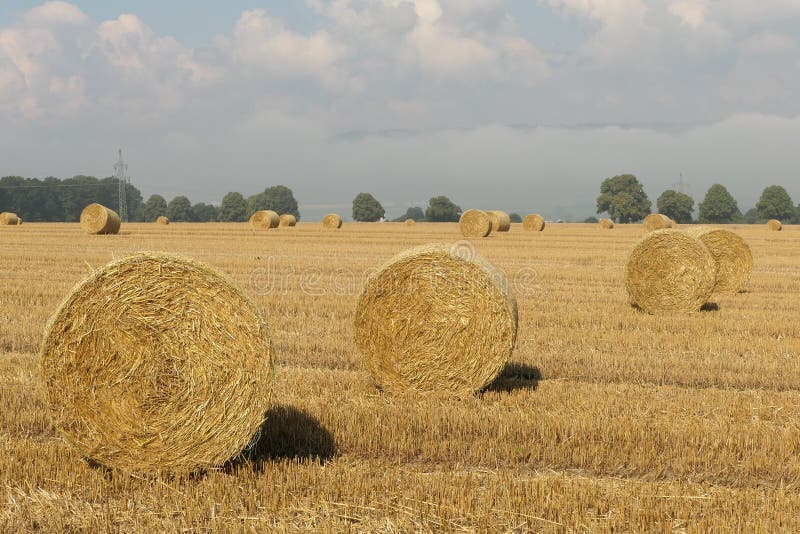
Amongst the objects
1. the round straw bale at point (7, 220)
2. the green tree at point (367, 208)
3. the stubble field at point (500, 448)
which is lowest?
the stubble field at point (500, 448)

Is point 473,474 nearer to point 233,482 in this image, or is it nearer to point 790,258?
point 233,482

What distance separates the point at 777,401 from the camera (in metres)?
7.89

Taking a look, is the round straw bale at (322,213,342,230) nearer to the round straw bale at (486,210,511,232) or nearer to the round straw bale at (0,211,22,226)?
the round straw bale at (486,210,511,232)

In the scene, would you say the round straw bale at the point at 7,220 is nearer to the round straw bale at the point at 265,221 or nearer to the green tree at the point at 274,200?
the round straw bale at the point at 265,221

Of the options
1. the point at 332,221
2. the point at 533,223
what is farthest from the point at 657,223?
the point at 332,221

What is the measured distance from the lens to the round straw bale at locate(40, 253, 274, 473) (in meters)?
5.84

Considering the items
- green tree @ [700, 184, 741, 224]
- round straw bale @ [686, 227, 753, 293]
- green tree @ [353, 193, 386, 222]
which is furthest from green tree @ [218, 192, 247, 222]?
round straw bale @ [686, 227, 753, 293]

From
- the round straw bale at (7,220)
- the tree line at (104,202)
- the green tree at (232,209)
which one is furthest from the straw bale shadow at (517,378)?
the green tree at (232,209)

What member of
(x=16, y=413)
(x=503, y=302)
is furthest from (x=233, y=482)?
(x=503, y=302)

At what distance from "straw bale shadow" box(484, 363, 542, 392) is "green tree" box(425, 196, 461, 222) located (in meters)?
98.7

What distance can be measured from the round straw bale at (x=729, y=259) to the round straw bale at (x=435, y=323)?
9764 mm

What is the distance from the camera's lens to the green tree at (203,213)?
12667 cm

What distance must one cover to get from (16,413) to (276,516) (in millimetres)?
3463

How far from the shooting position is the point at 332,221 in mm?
46719
